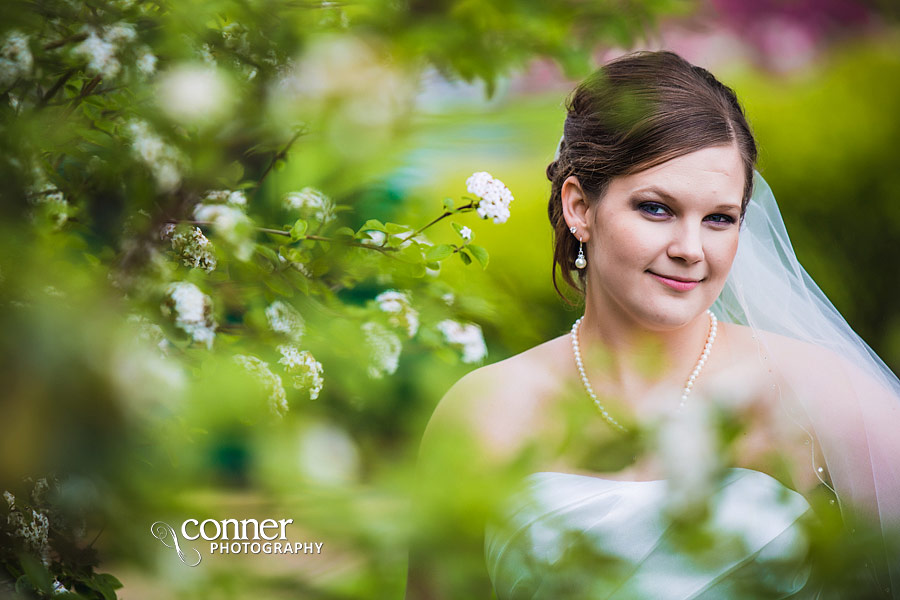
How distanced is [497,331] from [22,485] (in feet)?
3.44

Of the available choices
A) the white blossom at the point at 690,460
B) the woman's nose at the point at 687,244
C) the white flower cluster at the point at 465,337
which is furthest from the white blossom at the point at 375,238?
the white blossom at the point at 690,460

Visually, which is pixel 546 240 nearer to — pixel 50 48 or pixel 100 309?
pixel 50 48

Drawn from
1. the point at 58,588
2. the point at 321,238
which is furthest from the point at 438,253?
the point at 58,588

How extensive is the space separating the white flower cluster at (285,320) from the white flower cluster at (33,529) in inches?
15.7

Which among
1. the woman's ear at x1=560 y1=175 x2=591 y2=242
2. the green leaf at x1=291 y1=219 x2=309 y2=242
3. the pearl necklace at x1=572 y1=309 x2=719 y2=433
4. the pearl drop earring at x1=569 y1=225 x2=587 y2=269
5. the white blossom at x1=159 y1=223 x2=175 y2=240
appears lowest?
the pearl necklace at x1=572 y1=309 x2=719 y2=433

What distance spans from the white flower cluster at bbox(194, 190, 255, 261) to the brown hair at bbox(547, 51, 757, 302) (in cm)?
79

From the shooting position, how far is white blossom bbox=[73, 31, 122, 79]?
1076 millimetres

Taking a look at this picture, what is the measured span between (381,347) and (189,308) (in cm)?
28

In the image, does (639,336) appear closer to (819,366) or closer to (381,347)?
(819,366)

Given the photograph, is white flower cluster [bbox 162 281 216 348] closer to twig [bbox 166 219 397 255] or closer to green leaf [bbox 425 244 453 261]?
twig [bbox 166 219 397 255]

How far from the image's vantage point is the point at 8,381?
61 cm

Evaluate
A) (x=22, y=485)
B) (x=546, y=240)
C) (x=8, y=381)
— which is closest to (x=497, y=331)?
(x=546, y=240)

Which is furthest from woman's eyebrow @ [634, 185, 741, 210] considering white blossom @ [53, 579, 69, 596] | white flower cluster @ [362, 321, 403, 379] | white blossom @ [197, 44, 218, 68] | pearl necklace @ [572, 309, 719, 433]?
white blossom @ [53, 579, 69, 596]

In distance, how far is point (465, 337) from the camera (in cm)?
158
